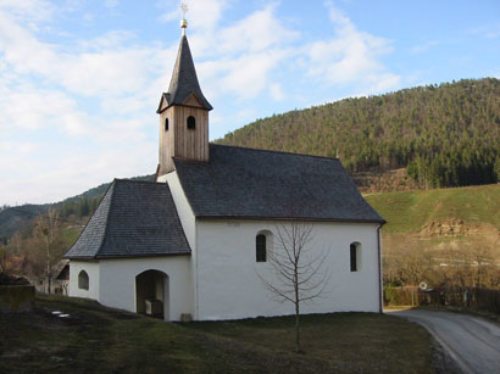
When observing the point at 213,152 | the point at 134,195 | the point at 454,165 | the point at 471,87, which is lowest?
the point at 134,195

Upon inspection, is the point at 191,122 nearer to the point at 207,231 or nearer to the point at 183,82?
the point at 183,82

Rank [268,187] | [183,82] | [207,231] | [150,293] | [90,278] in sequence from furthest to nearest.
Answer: [268,187], [183,82], [150,293], [207,231], [90,278]

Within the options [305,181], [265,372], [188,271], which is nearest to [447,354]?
[265,372]

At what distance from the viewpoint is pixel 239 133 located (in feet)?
500

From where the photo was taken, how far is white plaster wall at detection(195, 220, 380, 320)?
2259cm

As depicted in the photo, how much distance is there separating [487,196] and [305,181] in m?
54.2

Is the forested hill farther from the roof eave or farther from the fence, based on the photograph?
the roof eave

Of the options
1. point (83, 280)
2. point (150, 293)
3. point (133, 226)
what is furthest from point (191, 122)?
point (83, 280)

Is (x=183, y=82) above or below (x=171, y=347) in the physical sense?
above

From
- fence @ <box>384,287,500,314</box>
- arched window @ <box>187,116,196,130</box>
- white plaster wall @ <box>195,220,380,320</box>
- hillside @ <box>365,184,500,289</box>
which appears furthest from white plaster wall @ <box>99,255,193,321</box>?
hillside @ <box>365,184,500,289</box>

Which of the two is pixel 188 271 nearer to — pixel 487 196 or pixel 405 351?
pixel 405 351

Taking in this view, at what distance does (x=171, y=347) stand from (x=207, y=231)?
10994 millimetres

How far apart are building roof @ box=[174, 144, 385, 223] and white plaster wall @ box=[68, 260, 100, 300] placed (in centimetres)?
521

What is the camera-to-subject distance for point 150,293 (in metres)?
25.1
